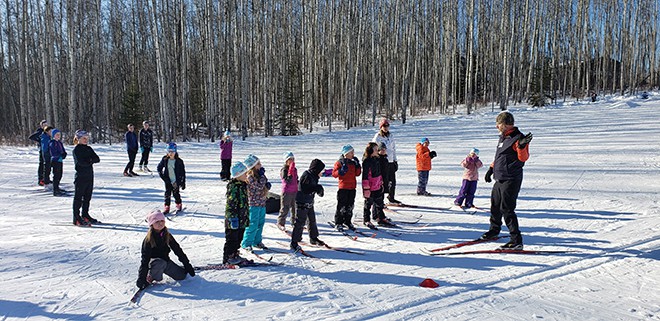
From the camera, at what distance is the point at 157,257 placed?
4934mm

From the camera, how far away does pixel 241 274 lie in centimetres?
519

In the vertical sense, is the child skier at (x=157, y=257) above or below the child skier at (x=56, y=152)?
below

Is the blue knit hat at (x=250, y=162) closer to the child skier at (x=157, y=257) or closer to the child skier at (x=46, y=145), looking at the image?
the child skier at (x=157, y=257)

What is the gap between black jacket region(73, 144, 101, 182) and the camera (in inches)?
294

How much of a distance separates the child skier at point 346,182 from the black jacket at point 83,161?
4119 millimetres

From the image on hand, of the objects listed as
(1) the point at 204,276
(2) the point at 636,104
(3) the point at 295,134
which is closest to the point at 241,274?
(1) the point at 204,276

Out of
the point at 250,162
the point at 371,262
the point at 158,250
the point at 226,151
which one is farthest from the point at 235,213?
the point at 226,151

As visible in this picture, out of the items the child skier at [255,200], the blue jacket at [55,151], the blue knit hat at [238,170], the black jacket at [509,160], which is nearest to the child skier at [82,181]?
the blue jacket at [55,151]

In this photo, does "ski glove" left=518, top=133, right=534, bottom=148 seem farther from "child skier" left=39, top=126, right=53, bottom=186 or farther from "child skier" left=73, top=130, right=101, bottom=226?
"child skier" left=39, top=126, right=53, bottom=186

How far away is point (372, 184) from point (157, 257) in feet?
12.0

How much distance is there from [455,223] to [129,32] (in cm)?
3572

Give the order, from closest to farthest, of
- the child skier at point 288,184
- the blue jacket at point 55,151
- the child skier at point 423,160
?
1. the child skier at point 288,184
2. the child skier at point 423,160
3. the blue jacket at point 55,151

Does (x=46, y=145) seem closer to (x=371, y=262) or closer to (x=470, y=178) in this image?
(x=371, y=262)

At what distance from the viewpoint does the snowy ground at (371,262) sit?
13.9 feet
